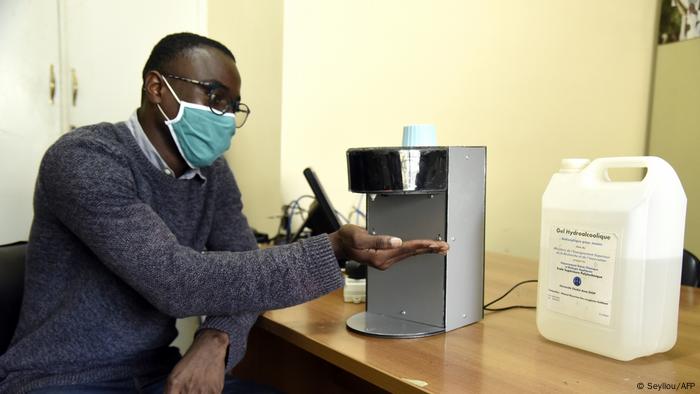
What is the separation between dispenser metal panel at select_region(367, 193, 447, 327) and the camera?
0.90 meters

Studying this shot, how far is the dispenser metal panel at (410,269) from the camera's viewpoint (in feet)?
2.95

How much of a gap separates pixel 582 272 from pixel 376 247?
1.05 feet

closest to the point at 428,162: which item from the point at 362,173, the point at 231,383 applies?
the point at 362,173

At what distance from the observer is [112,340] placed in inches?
39.2

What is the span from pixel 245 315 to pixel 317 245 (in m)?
0.24

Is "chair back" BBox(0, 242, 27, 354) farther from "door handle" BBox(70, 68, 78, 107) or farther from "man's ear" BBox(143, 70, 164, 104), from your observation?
"door handle" BBox(70, 68, 78, 107)

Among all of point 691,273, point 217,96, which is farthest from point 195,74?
point 691,273

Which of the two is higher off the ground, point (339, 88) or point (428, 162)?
point (339, 88)

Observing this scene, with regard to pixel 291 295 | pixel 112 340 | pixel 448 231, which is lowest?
pixel 112 340

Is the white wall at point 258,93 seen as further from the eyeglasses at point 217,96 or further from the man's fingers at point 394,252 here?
the man's fingers at point 394,252

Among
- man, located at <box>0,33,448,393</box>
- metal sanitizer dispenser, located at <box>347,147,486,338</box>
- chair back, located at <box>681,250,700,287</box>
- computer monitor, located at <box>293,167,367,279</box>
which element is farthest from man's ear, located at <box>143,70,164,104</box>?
chair back, located at <box>681,250,700,287</box>

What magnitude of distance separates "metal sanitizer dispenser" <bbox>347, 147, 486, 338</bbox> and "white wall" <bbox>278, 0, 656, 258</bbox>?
102 cm

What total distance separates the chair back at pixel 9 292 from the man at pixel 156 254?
6 centimetres

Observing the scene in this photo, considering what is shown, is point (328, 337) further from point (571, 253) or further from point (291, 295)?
point (571, 253)
